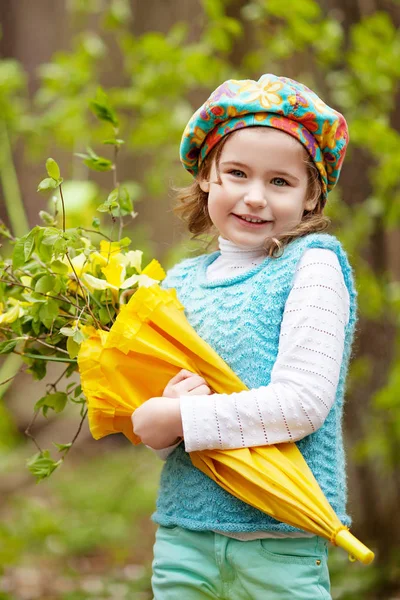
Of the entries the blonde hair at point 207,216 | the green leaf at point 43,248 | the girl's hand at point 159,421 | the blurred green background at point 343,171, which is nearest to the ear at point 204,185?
the blonde hair at point 207,216

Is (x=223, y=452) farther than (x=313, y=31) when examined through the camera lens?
No

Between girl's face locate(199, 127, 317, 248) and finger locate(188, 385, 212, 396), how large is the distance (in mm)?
317

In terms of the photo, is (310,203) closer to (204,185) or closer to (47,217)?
(204,185)

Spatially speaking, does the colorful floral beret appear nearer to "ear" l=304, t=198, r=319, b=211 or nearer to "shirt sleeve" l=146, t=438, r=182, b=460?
"ear" l=304, t=198, r=319, b=211

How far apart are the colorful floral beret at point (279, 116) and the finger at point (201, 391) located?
1.65 ft

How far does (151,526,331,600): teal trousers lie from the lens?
1509mm

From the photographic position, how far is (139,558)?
12.9 ft

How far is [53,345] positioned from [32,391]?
441cm

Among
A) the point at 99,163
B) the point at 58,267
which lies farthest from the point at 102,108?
the point at 58,267

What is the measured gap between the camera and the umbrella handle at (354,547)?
1.35 meters

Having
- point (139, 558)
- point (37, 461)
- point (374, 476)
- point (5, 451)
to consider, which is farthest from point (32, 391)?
point (37, 461)

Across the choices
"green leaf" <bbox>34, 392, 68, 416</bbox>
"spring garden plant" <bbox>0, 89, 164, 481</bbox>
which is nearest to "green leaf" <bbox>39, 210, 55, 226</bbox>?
"spring garden plant" <bbox>0, 89, 164, 481</bbox>

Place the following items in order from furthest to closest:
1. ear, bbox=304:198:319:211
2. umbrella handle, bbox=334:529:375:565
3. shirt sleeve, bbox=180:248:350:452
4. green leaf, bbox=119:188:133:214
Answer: green leaf, bbox=119:188:133:214
ear, bbox=304:198:319:211
shirt sleeve, bbox=180:248:350:452
umbrella handle, bbox=334:529:375:565

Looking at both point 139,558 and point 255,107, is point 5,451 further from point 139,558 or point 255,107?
point 255,107
